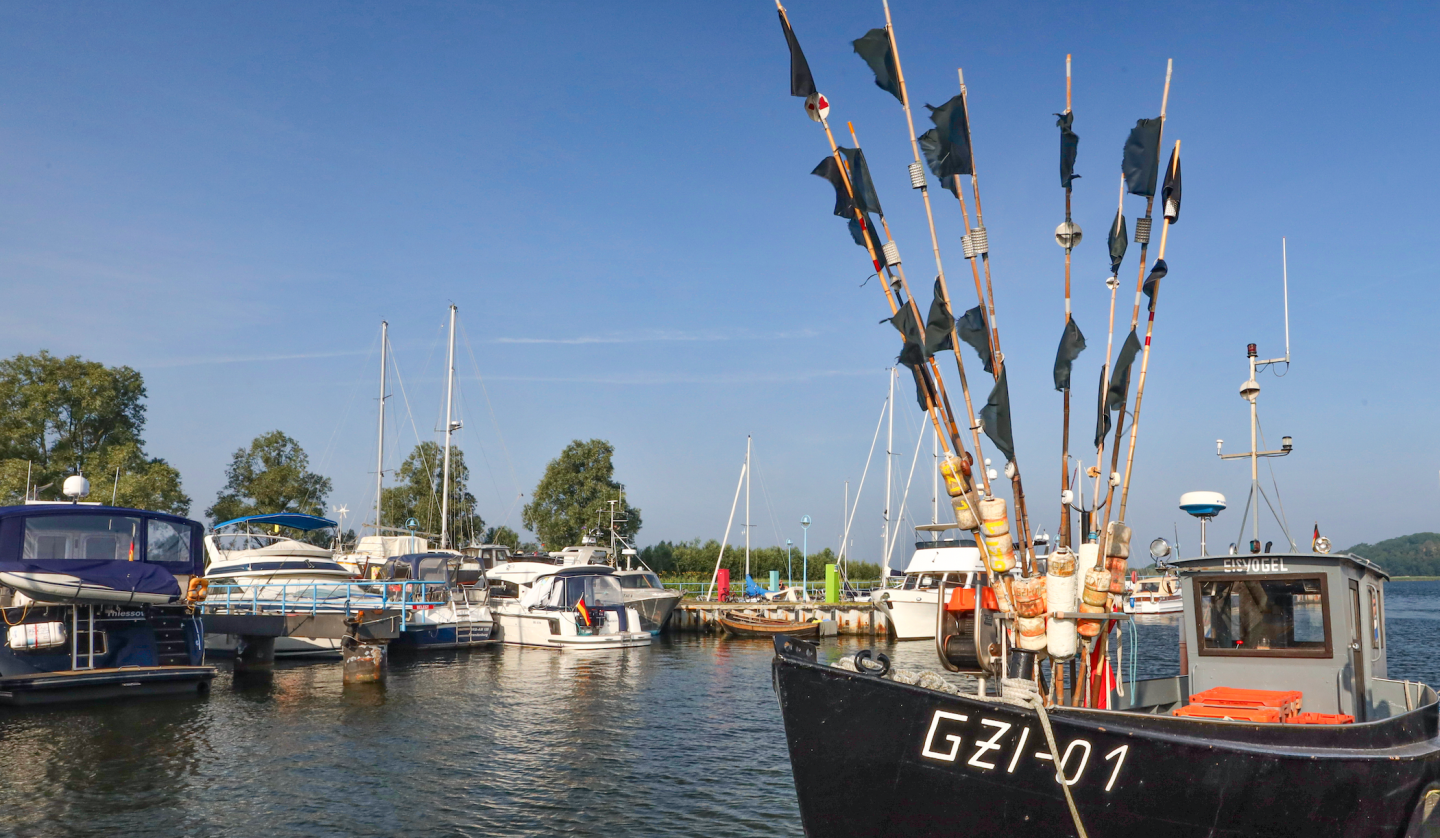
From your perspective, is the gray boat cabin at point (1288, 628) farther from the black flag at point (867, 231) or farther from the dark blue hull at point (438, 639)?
the dark blue hull at point (438, 639)

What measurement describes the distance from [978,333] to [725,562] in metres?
63.6

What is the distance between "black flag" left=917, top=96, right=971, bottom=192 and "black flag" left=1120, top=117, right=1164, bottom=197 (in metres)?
1.61

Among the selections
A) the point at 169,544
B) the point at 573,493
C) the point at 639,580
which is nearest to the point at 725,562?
the point at 573,493

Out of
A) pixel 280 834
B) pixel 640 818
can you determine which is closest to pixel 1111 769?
pixel 640 818

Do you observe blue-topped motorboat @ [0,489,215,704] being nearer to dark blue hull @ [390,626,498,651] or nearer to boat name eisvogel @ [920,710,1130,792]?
dark blue hull @ [390,626,498,651]

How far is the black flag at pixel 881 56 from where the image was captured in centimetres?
884

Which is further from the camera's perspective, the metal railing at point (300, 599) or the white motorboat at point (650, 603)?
the white motorboat at point (650, 603)

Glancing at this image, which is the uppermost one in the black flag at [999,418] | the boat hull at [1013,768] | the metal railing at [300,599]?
the black flag at [999,418]

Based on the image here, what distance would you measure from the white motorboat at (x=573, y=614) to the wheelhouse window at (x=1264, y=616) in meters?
24.7

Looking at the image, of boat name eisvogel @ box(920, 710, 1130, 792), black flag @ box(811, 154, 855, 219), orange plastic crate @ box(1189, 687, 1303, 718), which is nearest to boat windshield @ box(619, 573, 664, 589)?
orange plastic crate @ box(1189, 687, 1303, 718)

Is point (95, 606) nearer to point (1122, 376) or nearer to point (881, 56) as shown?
point (881, 56)

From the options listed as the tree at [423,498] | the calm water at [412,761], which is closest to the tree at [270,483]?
the tree at [423,498]

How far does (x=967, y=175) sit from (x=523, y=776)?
1072cm

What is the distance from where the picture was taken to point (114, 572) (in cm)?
1853
